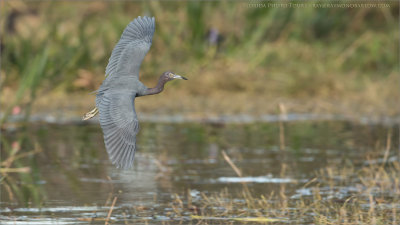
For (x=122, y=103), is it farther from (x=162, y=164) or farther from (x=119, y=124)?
(x=162, y=164)

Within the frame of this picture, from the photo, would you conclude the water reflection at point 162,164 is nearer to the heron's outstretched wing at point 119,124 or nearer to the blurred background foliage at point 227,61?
the heron's outstretched wing at point 119,124

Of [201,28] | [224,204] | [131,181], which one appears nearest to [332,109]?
[201,28]

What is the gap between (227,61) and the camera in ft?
46.4

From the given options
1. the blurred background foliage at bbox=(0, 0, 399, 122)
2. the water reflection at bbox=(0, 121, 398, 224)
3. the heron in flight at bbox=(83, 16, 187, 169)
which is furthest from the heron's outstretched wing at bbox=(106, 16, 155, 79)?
the blurred background foliage at bbox=(0, 0, 399, 122)

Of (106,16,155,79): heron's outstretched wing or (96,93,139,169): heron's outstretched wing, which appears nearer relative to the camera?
Answer: (96,93,139,169): heron's outstretched wing

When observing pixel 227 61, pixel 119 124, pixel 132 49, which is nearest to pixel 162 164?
pixel 132 49

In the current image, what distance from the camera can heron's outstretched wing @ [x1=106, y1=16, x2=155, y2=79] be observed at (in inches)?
195

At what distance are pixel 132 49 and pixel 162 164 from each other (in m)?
3.59

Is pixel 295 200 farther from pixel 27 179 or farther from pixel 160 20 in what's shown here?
pixel 160 20

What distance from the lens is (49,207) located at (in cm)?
632

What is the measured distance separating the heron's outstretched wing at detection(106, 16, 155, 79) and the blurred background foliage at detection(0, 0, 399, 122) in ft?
21.7

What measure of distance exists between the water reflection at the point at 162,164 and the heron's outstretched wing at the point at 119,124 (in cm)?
115

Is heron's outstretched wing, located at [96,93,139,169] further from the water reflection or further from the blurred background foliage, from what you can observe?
the blurred background foliage

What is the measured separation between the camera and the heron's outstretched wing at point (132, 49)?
4.95 metres
